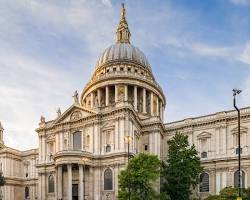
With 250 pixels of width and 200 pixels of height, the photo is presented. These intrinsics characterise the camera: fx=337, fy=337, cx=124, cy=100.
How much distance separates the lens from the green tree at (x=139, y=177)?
4350 centimetres

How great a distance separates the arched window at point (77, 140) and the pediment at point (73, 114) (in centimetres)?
286

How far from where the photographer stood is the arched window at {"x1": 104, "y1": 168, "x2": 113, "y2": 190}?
5594cm

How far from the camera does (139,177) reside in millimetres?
43531

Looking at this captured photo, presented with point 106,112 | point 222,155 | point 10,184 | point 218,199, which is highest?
point 106,112

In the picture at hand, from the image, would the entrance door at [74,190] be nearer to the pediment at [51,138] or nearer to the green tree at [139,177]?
the pediment at [51,138]

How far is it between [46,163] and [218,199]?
35989mm

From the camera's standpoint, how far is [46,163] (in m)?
65.9

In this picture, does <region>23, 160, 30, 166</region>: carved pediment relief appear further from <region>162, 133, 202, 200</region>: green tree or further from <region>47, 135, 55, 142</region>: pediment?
<region>162, 133, 202, 200</region>: green tree

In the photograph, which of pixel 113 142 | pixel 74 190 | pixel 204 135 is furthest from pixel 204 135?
pixel 74 190

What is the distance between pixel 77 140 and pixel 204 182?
2448 centimetres

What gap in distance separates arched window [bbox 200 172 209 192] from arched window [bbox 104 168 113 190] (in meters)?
17.3

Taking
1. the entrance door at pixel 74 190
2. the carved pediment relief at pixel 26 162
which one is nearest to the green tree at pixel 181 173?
the entrance door at pixel 74 190

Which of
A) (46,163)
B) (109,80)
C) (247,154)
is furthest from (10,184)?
(247,154)

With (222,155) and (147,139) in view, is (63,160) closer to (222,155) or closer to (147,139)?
(147,139)
